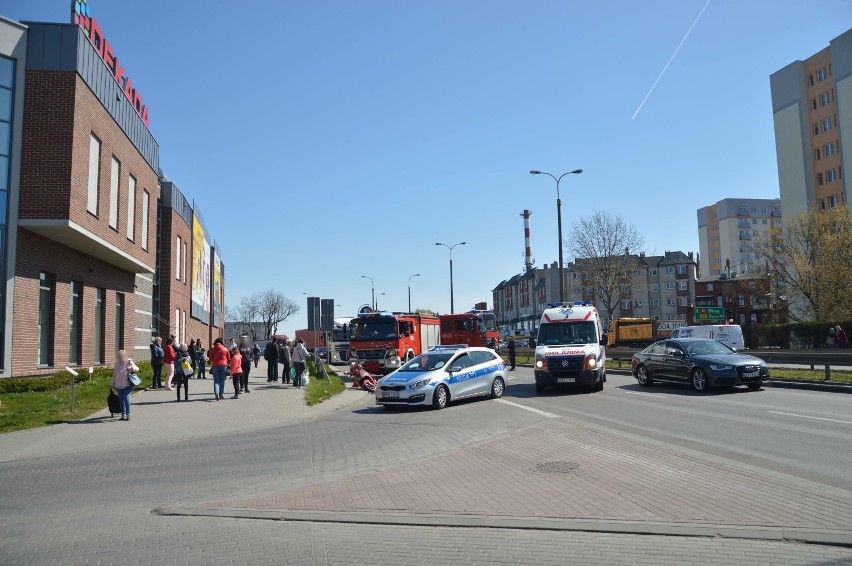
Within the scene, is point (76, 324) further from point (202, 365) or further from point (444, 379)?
point (444, 379)

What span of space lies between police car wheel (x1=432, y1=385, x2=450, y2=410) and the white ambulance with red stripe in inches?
151

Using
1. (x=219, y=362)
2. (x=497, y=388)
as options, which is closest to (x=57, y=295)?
(x=219, y=362)

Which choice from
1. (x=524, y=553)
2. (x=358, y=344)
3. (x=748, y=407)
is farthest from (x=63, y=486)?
(x=358, y=344)

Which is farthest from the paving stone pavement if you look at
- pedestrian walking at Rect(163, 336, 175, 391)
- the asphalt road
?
pedestrian walking at Rect(163, 336, 175, 391)

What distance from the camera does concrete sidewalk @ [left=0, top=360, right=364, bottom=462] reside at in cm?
1227

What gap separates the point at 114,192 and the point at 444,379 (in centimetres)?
1688

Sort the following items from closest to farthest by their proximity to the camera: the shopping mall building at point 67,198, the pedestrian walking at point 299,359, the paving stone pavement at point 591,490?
the paving stone pavement at point 591,490 → the shopping mall building at point 67,198 → the pedestrian walking at point 299,359

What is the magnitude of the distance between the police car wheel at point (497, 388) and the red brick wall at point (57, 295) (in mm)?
13862

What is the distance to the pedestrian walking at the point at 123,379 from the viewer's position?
14.6 metres

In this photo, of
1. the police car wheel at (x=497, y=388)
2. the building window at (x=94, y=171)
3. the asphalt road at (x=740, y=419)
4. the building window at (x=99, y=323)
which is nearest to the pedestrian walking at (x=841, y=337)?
the asphalt road at (x=740, y=419)

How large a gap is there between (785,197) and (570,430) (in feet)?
228

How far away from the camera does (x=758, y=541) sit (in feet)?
18.6

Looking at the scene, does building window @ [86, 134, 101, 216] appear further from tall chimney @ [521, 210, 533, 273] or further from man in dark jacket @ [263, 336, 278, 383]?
tall chimney @ [521, 210, 533, 273]

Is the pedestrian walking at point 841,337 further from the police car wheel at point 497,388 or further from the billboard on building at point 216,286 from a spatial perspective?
the billboard on building at point 216,286
